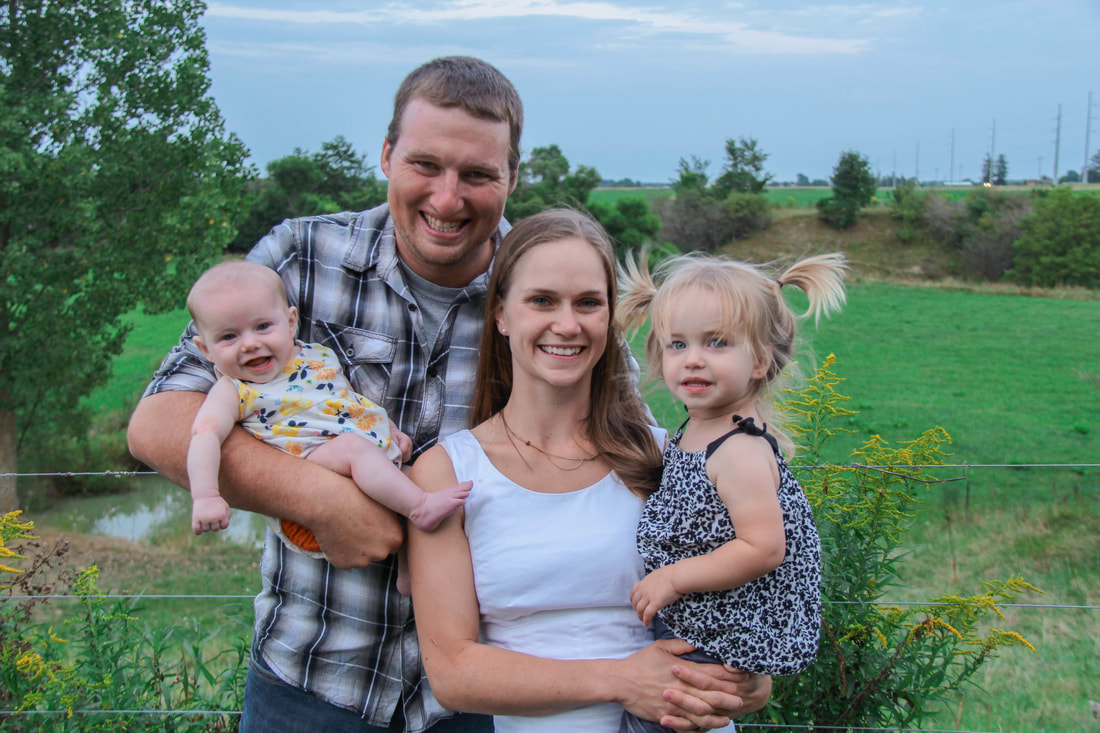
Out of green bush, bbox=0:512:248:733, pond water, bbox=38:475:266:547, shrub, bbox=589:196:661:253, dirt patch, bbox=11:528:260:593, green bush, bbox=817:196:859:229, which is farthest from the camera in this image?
green bush, bbox=817:196:859:229

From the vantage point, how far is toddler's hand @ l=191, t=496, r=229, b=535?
180 centimetres

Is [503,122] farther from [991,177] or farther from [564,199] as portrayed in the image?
[991,177]

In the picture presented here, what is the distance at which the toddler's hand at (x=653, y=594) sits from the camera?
1.67m

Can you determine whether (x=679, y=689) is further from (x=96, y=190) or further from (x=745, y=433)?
(x=96, y=190)

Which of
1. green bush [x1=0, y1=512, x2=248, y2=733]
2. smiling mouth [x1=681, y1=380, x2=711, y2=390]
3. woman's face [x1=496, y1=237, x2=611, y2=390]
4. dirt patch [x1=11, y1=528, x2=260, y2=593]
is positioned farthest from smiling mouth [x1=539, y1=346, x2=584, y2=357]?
dirt patch [x1=11, y1=528, x2=260, y2=593]

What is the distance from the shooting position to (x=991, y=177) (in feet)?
169

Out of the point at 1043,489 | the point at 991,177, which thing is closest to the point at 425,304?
the point at 1043,489

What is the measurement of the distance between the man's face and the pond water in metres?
15.7

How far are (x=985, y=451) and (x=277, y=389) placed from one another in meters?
Answer: 24.7

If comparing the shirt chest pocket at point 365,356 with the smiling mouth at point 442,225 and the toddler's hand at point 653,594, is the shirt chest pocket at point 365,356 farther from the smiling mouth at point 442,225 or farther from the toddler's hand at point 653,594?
the toddler's hand at point 653,594

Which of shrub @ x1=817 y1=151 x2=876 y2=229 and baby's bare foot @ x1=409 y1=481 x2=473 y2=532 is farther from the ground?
shrub @ x1=817 y1=151 x2=876 y2=229

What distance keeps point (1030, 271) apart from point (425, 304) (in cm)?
4539

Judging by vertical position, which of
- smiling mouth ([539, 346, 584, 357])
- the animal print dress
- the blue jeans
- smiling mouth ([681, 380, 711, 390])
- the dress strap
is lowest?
the blue jeans

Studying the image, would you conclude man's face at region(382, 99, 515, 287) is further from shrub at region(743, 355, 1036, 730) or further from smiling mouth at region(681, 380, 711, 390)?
shrub at region(743, 355, 1036, 730)
